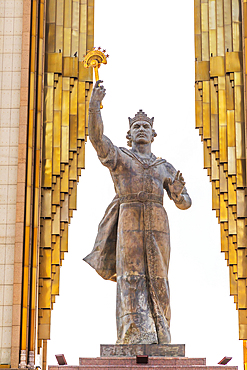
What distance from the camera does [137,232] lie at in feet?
32.7

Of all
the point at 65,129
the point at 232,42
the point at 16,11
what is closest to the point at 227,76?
the point at 232,42

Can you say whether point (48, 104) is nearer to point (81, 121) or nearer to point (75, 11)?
point (81, 121)

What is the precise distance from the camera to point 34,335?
38.0ft

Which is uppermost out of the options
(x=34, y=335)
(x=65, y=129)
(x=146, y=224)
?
(x=65, y=129)

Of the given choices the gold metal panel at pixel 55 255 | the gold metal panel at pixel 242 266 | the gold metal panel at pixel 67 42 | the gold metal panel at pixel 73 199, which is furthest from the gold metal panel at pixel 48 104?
the gold metal panel at pixel 242 266

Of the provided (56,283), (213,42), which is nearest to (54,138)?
(56,283)

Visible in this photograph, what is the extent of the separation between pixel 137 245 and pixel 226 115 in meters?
3.64

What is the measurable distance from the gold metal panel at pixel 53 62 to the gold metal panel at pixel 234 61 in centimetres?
268

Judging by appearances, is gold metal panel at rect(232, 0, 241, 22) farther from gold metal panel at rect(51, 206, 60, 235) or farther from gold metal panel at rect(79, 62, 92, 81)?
gold metal panel at rect(51, 206, 60, 235)

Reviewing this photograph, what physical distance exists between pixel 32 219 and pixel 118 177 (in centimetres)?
236

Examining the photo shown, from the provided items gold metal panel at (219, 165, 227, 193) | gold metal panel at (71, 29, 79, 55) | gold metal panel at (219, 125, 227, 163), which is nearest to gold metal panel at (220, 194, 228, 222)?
gold metal panel at (219, 165, 227, 193)

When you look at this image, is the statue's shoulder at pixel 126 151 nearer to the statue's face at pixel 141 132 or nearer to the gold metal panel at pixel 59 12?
the statue's face at pixel 141 132

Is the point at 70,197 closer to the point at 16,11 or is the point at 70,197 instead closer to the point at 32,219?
the point at 32,219

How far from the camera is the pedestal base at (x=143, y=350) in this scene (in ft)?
30.1
